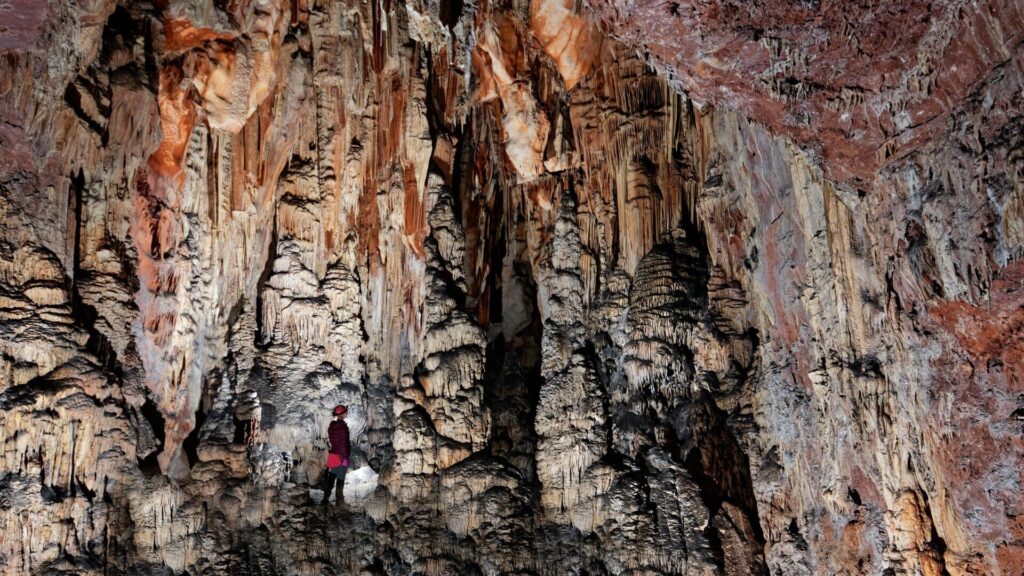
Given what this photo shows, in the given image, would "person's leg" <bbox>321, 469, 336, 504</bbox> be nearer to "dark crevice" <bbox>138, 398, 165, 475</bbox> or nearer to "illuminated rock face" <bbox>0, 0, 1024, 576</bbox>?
"illuminated rock face" <bbox>0, 0, 1024, 576</bbox>

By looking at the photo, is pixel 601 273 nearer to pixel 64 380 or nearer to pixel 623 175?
pixel 623 175

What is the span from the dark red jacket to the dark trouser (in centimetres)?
25

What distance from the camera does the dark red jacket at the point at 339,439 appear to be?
10.7 m

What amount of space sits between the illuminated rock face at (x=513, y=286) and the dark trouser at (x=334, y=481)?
0.90 feet

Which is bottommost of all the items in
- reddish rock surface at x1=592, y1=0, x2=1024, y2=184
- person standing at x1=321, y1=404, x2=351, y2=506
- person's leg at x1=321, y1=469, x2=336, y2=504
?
person's leg at x1=321, y1=469, x2=336, y2=504

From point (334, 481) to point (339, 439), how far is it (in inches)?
26.9

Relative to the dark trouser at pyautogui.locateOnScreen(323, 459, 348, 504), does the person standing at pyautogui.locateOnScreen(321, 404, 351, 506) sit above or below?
above

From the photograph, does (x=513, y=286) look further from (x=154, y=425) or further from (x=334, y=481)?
(x=154, y=425)

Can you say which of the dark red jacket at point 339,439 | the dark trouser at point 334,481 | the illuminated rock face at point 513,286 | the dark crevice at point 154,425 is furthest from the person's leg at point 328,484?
the dark crevice at point 154,425

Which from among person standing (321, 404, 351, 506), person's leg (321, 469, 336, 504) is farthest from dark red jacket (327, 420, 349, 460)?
person's leg (321, 469, 336, 504)

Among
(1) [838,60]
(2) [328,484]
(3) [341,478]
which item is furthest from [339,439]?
(1) [838,60]

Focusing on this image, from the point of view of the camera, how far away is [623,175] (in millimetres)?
A: 11922

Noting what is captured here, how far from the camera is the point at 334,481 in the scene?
11.1 m

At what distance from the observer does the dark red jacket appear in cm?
1066
